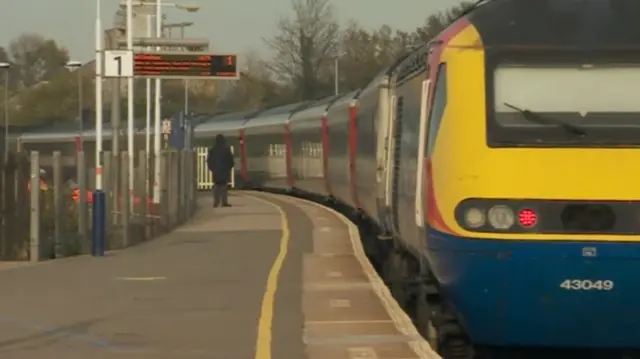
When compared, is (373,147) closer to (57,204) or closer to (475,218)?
(57,204)

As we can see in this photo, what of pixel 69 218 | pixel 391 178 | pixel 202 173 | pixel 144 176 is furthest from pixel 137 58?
pixel 202 173

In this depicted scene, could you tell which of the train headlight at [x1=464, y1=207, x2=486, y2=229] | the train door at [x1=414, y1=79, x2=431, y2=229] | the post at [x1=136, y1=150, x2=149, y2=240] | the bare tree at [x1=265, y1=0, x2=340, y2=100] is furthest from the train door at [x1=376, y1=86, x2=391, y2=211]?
the bare tree at [x1=265, y1=0, x2=340, y2=100]

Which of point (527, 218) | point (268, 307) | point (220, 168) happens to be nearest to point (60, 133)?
point (220, 168)

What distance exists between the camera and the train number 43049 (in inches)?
357

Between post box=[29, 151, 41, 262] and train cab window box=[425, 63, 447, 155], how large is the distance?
1119 centimetres

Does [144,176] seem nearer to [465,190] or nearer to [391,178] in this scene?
[391,178]

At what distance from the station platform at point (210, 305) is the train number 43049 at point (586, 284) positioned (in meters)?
1.60

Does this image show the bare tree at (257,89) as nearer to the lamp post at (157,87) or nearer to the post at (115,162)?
the lamp post at (157,87)

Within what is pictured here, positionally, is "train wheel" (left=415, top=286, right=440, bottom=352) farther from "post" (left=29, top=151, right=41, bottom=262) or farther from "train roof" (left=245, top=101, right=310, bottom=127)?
"train roof" (left=245, top=101, right=310, bottom=127)

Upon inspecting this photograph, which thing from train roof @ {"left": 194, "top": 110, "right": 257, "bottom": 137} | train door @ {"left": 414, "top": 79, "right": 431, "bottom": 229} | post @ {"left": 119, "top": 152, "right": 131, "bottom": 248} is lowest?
post @ {"left": 119, "top": 152, "right": 131, "bottom": 248}

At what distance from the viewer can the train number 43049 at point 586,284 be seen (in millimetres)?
9062

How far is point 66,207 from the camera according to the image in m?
23.0

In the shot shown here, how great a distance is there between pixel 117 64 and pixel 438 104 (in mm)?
14777

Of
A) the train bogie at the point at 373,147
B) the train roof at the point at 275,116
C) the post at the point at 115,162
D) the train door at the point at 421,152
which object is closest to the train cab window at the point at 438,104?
the train door at the point at 421,152
